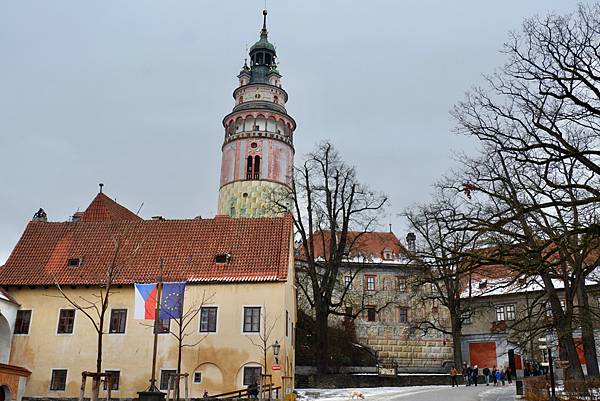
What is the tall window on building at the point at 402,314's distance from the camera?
49.3 metres

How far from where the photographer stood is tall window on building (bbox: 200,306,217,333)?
2908cm

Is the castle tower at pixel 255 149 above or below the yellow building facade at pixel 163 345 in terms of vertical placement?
above

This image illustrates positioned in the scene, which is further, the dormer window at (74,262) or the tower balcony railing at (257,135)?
the tower balcony railing at (257,135)

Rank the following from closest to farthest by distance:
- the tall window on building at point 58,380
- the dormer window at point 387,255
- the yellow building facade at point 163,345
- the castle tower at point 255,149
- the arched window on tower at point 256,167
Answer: the yellow building facade at point 163,345, the tall window on building at point 58,380, the dormer window at point 387,255, the castle tower at point 255,149, the arched window on tower at point 256,167

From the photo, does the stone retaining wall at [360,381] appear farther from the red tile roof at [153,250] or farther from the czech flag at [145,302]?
the czech flag at [145,302]

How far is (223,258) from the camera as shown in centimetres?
3095

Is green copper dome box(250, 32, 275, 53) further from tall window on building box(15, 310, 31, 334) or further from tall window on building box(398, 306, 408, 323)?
tall window on building box(15, 310, 31, 334)

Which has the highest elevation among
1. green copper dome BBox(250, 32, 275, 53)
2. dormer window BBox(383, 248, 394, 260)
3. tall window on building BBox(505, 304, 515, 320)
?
green copper dome BBox(250, 32, 275, 53)

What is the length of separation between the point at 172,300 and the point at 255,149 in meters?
32.0

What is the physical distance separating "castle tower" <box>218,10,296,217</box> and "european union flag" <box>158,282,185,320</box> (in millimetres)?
27396

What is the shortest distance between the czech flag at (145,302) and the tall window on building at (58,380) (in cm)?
931

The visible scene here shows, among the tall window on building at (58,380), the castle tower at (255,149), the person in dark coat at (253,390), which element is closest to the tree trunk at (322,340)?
the person in dark coat at (253,390)

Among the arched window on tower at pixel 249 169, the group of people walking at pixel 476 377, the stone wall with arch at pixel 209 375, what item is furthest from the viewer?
the arched window on tower at pixel 249 169

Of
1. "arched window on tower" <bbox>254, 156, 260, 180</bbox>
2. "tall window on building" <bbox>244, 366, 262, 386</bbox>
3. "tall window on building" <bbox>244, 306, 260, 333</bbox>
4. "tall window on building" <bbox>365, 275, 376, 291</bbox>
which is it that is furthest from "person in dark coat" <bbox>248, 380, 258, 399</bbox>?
"arched window on tower" <bbox>254, 156, 260, 180</bbox>
